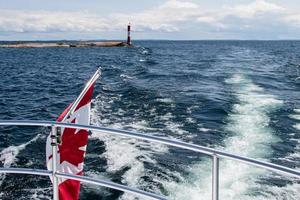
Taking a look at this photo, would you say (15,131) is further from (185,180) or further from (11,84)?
(11,84)

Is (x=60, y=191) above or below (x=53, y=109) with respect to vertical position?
above

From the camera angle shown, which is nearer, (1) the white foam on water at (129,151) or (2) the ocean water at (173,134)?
(2) the ocean water at (173,134)

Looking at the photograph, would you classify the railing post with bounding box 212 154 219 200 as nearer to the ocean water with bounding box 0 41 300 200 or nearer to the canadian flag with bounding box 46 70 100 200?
the canadian flag with bounding box 46 70 100 200

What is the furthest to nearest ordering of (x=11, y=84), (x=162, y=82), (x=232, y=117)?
(x=11, y=84)
(x=162, y=82)
(x=232, y=117)

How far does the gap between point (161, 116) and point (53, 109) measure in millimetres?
6782

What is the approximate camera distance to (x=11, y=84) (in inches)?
1211

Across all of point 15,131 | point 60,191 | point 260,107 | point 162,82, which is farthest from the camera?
point 162,82

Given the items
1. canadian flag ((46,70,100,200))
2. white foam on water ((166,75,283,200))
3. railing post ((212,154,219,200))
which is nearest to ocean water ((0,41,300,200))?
white foam on water ((166,75,283,200))

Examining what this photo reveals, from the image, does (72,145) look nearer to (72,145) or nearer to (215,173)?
(72,145)

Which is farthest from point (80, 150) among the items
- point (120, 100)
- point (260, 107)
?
point (120, 100)

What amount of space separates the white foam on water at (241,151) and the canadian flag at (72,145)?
17.5 feet

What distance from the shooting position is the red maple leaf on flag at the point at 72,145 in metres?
3.79

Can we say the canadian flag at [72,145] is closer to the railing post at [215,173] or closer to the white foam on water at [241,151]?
the railing post at [215,173]

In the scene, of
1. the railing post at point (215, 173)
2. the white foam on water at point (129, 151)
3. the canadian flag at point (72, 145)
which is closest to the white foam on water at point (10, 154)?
the white foam on water at point (129, 151)
